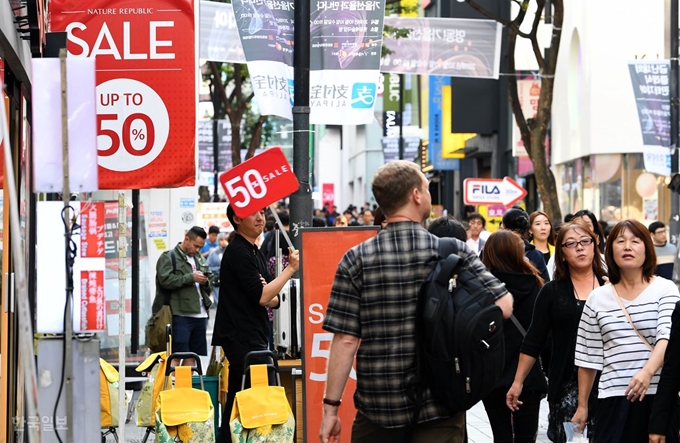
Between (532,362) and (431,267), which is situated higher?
(431,267)

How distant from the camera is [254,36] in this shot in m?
9.55

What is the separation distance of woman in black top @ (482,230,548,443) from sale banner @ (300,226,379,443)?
2.82 feet

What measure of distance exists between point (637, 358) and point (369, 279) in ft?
6.00

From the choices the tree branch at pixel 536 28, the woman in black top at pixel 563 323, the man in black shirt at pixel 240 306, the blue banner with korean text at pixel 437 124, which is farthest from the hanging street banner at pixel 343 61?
the blue banner with korean text at pixel 437 124

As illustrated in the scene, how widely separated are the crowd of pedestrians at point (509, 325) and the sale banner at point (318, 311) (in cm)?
13

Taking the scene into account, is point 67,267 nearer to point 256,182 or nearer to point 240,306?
point 240,306

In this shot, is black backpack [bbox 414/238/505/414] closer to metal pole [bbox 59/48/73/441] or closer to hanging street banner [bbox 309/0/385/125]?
metal pole [bbox 59/48/73/441]

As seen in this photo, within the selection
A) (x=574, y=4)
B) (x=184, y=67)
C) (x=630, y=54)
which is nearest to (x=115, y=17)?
(x=184, y=67)

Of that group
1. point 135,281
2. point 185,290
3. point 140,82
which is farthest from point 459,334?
point 135,281

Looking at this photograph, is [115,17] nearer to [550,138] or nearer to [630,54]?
[630,54]

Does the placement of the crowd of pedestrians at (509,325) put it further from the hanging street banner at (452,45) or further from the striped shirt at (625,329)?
the hanging street banner at (452,45)

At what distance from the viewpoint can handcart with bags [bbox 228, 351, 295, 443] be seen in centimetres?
761

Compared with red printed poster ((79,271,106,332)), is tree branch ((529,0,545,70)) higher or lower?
higher

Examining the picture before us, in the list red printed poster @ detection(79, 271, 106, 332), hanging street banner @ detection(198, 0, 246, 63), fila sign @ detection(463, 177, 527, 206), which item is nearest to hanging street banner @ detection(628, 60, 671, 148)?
fila sign @ detection(463, 177, 527, 206)
